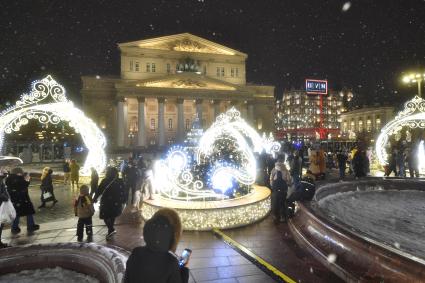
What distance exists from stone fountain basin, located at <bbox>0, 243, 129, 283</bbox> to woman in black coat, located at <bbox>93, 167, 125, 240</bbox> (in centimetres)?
146

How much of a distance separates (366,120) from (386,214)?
67.4m

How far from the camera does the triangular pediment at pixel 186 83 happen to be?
45.9 m

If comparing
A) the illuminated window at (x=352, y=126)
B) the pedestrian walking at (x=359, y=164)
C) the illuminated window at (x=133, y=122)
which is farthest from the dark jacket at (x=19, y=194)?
the illuminated window at (x=352, y=126)

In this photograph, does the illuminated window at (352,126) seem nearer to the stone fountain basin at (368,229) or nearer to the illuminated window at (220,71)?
the illuminated window at (220,71)

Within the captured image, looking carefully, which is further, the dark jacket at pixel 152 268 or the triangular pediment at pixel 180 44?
the triangular pediment at pixel 180 44

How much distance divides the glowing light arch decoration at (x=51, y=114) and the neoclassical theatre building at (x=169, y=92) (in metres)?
27.5

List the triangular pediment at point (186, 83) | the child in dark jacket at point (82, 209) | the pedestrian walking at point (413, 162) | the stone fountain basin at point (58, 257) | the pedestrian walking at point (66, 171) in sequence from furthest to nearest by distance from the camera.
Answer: the triangular pediment at point (186, 83) < the pedestrian walking at point (66, 171) < the pedestrian walking at point (413, 162) < the child in dark jacket at point (82, 209) < the stone fountain basin at point (58, 257)

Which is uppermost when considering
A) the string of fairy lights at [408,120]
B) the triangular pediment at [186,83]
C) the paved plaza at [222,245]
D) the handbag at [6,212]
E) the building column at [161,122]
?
the triangular pediment at [186,83]

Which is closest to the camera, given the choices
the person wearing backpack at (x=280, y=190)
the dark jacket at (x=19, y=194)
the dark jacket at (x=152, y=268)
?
the dark jacket at (x=152, y=268)

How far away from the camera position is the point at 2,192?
22.1 ft

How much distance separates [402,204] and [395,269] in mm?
7875

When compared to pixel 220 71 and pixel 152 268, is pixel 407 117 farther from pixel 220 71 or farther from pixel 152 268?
pixel 220 71

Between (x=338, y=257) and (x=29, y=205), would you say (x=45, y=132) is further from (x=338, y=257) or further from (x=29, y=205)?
(x=338, y=257)

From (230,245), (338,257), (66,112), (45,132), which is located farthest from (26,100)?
(45,132)
